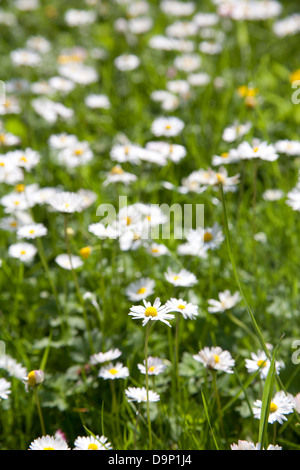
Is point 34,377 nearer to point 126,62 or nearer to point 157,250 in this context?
point 157,250

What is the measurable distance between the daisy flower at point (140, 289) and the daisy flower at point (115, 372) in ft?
0.62

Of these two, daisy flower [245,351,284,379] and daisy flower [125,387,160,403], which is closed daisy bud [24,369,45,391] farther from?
daisy flower [245,351,284,379]

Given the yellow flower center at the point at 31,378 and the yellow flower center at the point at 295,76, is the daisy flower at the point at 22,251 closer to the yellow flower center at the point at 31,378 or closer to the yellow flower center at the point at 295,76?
the yellow flower center at the point at 31,378

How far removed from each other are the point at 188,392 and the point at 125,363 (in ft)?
0.56

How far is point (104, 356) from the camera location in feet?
4.50

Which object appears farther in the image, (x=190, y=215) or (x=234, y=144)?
(x=234, y=144)

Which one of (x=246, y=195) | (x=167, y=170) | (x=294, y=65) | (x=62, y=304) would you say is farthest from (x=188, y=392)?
(x=294, y=65)

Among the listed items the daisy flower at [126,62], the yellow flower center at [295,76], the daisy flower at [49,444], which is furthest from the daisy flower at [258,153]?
the daisy flower at [126,62]

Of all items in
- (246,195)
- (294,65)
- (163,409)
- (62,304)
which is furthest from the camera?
(294,65)

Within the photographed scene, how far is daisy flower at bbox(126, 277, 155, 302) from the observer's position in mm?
1485

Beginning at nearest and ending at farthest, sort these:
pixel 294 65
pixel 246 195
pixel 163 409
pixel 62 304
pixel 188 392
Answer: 1. pixel 163 409
2. pixel 188 392
3. pixel 62 304
4. pixel 246 195
5. pixel 294 65

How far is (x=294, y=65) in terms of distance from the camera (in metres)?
2.73

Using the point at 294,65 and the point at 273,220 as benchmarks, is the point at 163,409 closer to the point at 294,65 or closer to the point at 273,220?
the point at 273,220

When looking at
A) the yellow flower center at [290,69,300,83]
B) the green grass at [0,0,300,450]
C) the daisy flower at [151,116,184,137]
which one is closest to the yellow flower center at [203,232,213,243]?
the green grass at [0,0,300,450]
